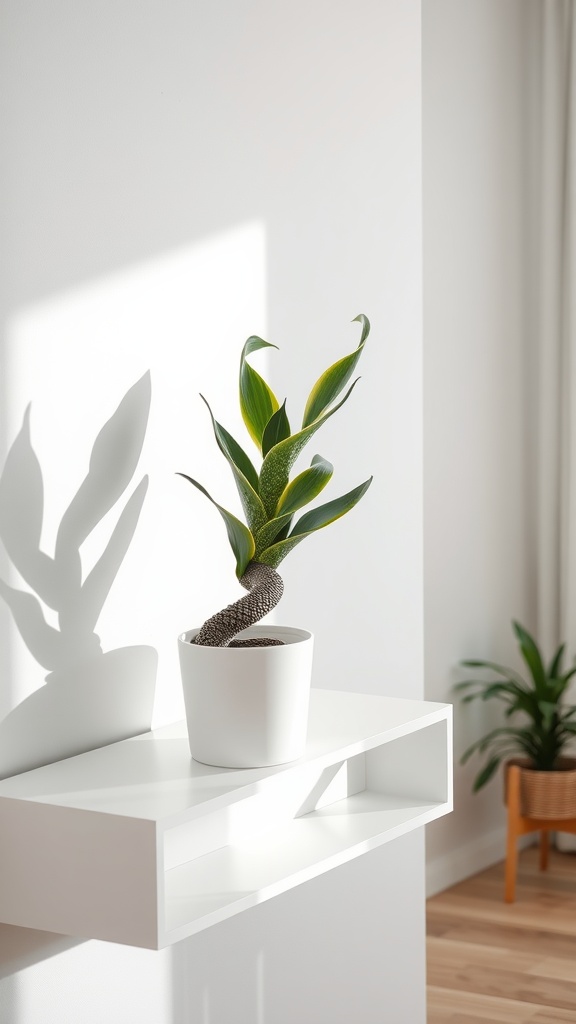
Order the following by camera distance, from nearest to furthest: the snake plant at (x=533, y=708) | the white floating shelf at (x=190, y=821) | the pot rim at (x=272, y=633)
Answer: the white floating shelf at (x=190, y=821) → the pot rim at (x=272, y=633) → the snake plant at (x=533, y=708)

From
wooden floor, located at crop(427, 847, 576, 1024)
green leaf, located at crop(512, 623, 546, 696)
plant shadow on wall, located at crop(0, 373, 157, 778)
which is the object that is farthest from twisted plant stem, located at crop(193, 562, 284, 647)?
green leaf, located at crop(512, 623, 546, 696)

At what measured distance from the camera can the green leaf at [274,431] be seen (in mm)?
1454

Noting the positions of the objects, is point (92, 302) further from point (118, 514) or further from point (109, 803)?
point (109, 803)

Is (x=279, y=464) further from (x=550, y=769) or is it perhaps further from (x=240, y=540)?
(x=550, y=769)

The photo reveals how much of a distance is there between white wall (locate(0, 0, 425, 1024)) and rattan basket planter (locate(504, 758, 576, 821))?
1.17 m

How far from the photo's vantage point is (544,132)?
11.6 ft

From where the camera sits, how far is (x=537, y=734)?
3.35 meters

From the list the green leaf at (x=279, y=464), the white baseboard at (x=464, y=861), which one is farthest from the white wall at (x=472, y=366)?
the green leaf at (x=279, y=464)

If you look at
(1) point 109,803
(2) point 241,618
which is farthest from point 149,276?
(1) point 109,803

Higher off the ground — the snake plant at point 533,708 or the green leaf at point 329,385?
the green leaf at point 329,385

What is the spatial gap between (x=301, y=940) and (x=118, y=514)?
78cm

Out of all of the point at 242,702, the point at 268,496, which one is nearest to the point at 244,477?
the point at 268,496

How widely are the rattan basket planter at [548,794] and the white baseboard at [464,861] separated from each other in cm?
30

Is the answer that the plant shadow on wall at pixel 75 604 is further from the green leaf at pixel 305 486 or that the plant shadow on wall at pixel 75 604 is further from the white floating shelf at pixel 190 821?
the green leaf at pixel 305 486
